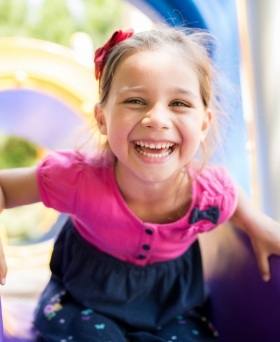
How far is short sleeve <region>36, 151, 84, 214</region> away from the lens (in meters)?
0.92

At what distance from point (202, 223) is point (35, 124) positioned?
560mm

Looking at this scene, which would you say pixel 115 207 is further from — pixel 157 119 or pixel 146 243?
pixel 157 119

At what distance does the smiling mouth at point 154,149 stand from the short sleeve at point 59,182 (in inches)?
5.6

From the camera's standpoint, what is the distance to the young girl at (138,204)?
833 millimetres

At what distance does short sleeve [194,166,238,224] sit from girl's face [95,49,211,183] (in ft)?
0.38

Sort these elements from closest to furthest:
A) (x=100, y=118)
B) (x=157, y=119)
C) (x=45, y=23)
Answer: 1. (x=157, y=119)
2. (x=100, y=118)
3. (x=45, y=23)

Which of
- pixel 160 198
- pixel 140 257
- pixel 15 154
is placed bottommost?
pixel 15 154

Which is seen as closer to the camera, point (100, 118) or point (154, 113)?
point (154, 113)

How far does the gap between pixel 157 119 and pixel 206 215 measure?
23 cm

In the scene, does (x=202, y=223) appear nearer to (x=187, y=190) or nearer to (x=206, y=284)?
(x=187, y=190)

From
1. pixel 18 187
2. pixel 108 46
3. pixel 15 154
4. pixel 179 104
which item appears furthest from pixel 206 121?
pixel 15 154

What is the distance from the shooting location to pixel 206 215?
0.94 metres

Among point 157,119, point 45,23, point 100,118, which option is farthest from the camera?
point 45,23

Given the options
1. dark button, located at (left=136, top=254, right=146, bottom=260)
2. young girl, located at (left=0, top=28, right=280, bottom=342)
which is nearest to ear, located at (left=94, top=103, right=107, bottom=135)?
young girl, located at (left=0, top=28, right=280, bottom=342)
